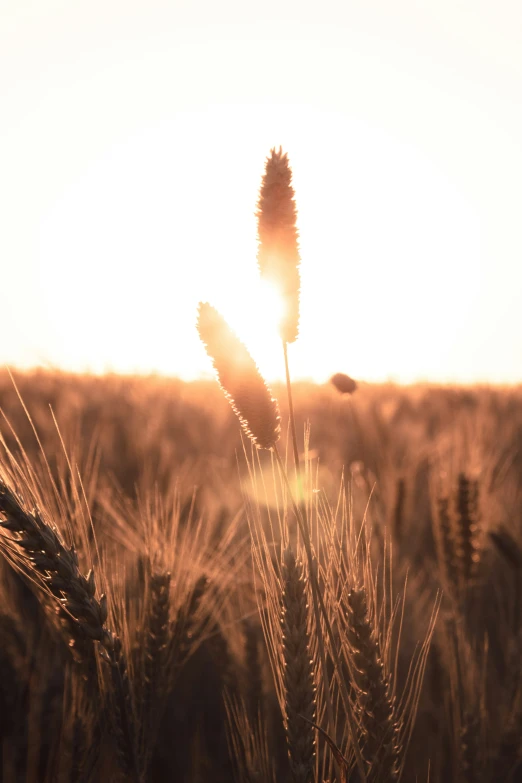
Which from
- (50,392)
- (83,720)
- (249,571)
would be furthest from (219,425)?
(83,720)

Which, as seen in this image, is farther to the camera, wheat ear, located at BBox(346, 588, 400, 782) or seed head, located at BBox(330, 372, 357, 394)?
seed head, located at BBox(330, 372, 357, 394)

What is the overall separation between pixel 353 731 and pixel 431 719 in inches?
55.1

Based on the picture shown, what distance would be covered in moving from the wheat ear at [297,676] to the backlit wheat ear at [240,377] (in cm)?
29

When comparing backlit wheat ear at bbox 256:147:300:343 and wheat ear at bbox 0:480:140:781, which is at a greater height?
backlit wheat ear at bbox 256:147:300:343

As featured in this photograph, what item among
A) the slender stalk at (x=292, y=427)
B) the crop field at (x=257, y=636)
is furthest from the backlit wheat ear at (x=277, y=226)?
the crop field at (x=257, y=636)

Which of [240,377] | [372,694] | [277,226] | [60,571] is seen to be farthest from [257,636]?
[277,226]

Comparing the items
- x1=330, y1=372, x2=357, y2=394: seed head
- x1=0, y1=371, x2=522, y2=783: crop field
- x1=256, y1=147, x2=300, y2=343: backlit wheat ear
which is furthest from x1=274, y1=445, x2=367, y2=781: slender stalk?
x1=330, y1=372, x2=357, y2=394: seed head

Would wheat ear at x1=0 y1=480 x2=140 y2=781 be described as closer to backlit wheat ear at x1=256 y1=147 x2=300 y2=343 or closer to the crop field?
the crop field

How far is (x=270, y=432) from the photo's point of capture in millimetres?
1299

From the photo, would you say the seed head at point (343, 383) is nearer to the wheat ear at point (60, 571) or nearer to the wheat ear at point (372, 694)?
the wheat ear at point (372, 694)

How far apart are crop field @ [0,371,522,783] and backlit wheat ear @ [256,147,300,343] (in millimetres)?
338

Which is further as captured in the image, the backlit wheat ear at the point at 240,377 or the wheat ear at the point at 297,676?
the wheat ear at the point at 297,676

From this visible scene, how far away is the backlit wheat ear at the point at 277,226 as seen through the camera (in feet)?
4.02

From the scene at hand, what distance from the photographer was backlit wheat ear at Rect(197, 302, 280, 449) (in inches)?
47.2
